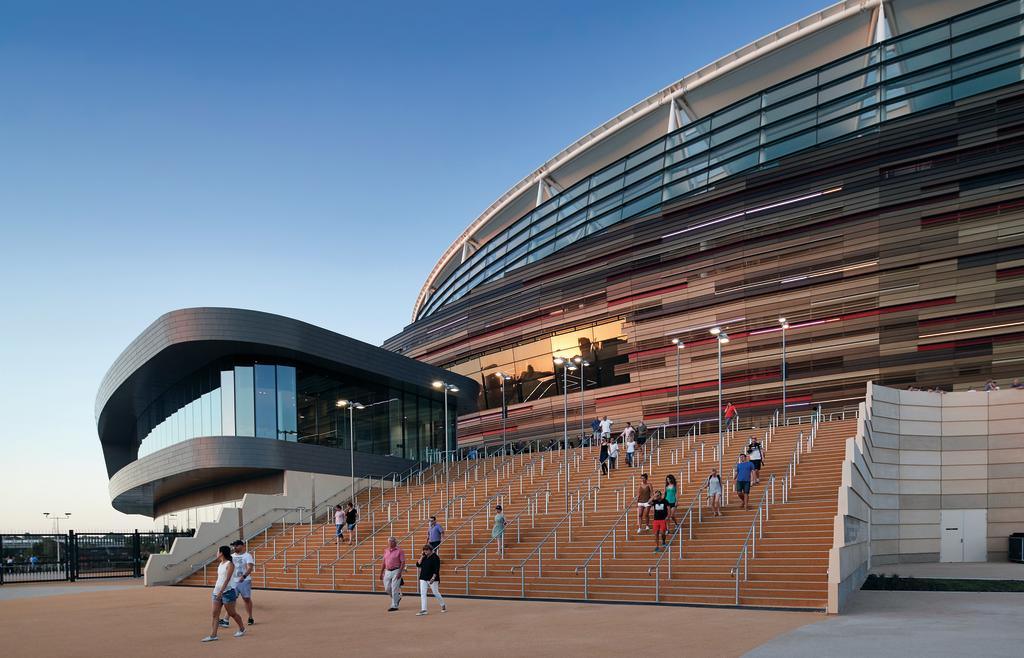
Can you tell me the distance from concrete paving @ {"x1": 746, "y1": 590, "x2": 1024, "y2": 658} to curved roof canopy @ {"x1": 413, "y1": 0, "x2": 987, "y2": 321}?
37.6 metres

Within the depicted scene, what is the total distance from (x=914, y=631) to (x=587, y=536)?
12.3m

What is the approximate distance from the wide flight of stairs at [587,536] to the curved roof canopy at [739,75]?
87.1 ft

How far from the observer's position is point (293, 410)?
41.2 m

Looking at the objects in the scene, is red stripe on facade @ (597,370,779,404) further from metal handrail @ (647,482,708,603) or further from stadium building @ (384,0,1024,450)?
metal handrail @ (647,482,708,603)

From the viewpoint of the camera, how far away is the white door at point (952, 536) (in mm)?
32562

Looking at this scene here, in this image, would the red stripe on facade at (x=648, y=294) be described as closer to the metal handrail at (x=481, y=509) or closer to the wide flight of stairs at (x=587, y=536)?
the wide flight of stairs at (x=587, y=536)

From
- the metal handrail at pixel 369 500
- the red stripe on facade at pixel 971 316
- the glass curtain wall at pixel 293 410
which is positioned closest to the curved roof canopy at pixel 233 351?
the glass curtain wall at pixel 293 410

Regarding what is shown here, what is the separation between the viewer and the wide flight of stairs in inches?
816

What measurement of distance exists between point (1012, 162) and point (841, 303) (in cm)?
900

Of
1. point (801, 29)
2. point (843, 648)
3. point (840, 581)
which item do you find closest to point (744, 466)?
point (840, 581)

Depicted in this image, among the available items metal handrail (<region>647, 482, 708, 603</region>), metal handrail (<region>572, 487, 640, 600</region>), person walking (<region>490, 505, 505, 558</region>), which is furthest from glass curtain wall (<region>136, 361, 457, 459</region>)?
metal handrail (<region>647, 482, 708, 603</region>)

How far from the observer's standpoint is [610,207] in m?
57.4

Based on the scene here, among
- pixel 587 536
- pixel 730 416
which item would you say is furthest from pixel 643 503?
pixel 730 416

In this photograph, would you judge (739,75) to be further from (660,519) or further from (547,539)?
(660,519)
